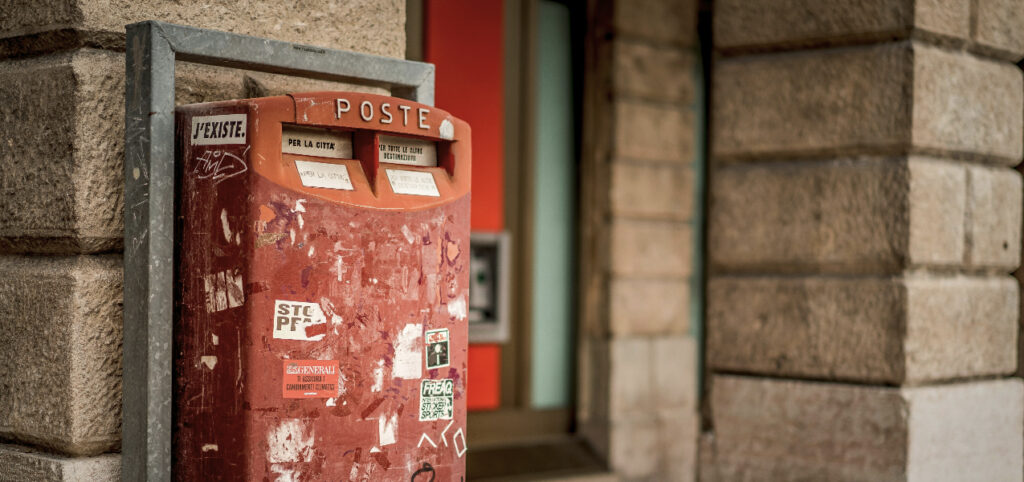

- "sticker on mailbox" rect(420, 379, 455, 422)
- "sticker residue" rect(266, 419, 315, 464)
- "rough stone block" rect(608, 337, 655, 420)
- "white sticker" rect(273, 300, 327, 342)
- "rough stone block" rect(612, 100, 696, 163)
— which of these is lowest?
"rough stone block" rect(608, 337, 655, 420)


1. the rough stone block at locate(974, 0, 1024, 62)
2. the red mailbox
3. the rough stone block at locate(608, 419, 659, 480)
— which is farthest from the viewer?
the rough stone block at locate(608, 419, 659, 480)

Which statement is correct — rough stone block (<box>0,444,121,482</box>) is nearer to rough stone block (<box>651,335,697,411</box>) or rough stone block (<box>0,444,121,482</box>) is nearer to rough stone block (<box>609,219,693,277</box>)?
rough stone block (<box>609,219,693,277</box>)

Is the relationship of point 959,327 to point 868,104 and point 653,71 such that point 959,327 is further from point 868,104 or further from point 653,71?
point 653,71

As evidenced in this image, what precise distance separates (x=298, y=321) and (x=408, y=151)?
0.42 m

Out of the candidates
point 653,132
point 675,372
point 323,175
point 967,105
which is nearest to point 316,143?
point 323,175

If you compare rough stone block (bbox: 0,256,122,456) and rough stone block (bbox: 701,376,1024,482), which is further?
rough stone block (bbox: 701,376,1024,482)

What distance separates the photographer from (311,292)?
1897 millimetres

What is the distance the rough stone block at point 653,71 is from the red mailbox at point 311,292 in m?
4.20

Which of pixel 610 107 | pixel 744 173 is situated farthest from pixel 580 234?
pixel 744 173

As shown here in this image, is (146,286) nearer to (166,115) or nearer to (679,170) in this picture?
(166,115)

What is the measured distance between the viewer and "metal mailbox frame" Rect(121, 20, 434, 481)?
194cm

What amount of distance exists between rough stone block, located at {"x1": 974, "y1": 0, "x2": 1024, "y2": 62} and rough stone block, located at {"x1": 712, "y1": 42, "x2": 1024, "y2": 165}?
6cm

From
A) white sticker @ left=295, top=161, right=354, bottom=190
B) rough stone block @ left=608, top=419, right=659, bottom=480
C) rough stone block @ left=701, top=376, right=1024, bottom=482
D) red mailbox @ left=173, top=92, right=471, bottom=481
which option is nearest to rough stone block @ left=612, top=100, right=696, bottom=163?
rough stone block @ left=608, top=419, right=659, bottom=480

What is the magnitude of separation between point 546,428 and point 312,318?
4.38 m
